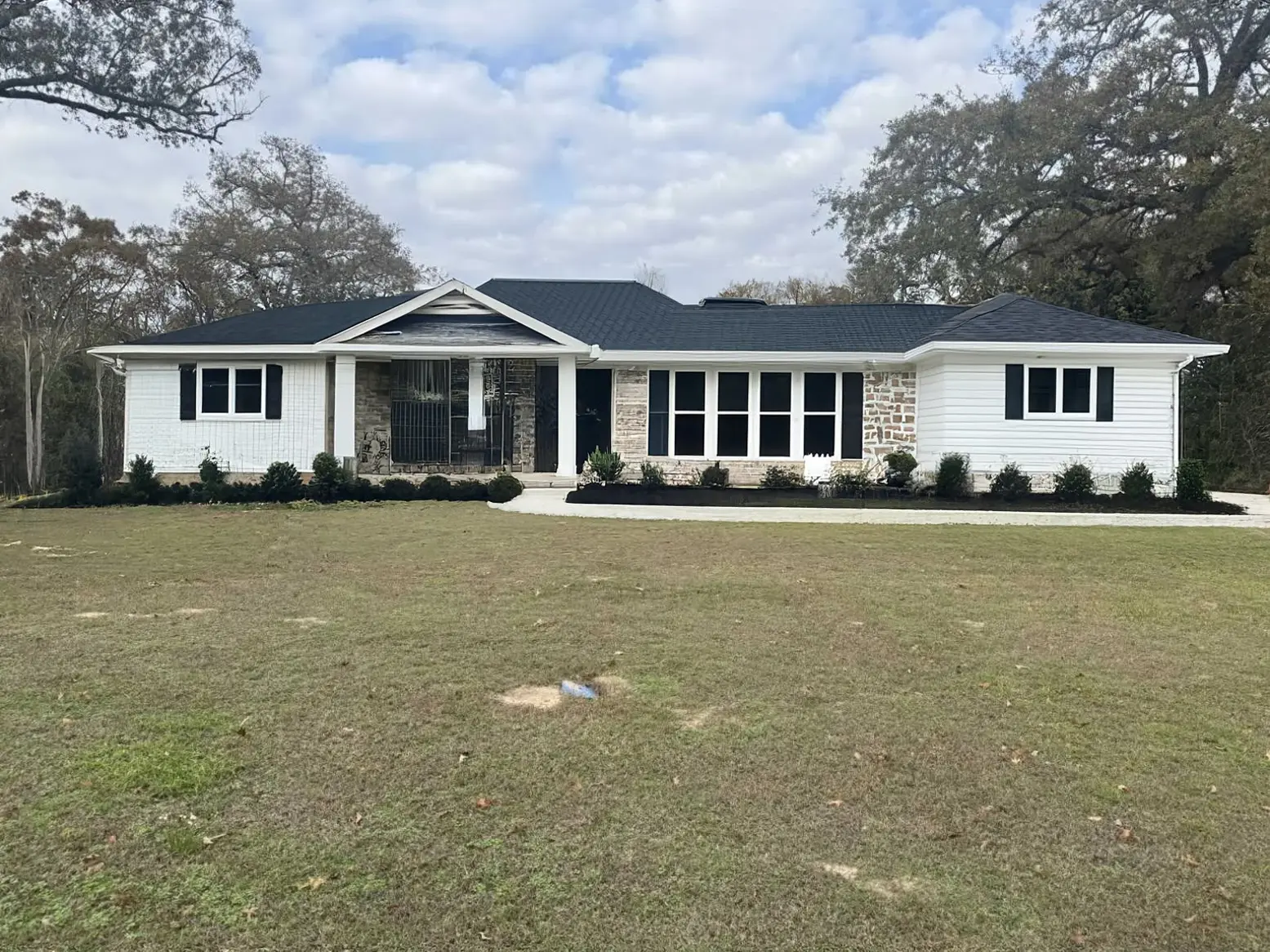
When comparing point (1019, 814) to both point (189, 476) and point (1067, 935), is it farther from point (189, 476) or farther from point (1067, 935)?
point (189, 476)

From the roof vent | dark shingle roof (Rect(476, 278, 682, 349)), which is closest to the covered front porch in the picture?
dark shingle roof (Rect(476, 278, 682, 349))

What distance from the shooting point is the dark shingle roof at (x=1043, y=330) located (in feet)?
52.1

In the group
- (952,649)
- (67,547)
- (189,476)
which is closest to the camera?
(952,649)

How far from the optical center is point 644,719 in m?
4.17

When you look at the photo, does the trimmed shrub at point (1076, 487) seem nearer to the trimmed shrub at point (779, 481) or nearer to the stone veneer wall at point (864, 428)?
the stone veneer wall at point (864, 428)

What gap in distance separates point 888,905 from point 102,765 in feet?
9.77

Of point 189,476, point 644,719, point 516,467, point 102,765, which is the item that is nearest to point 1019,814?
point 644,719

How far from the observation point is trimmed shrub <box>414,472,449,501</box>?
15.8 m

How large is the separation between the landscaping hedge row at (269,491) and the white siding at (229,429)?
6.21ft

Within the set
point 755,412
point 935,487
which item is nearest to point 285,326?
point 755,412

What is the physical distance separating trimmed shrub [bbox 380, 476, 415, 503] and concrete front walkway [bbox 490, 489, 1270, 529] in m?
2.08

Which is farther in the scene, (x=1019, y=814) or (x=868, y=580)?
(x=868, y=580)

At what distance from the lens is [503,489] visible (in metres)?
15.5

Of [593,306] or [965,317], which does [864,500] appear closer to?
[965,317]
